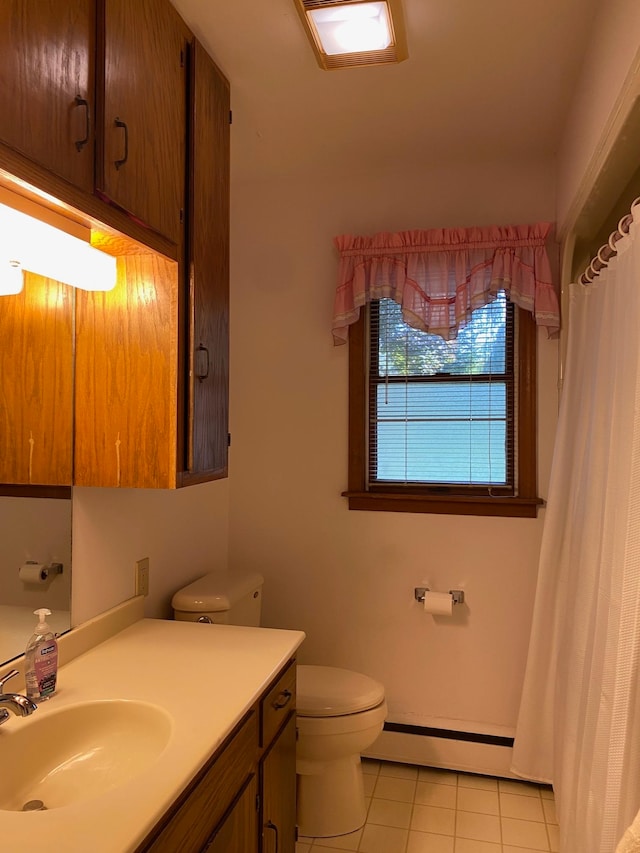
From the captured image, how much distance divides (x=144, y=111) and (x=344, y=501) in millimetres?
1754

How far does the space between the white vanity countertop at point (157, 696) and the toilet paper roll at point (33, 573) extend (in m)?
0.24

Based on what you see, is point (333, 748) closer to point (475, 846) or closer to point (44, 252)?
point (475, 846)

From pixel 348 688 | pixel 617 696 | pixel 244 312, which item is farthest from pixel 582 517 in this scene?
pixel 244 312

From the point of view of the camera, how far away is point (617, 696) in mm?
1461

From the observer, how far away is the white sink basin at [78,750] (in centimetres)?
125

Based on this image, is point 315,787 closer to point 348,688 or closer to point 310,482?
point 348,688

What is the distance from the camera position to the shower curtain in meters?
1.43

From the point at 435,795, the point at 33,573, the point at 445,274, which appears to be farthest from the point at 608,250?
the point at 435,795

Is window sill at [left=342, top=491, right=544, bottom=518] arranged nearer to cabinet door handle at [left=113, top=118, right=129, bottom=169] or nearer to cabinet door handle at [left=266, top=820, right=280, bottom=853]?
cabinet door handle at [left=266, top=820, right=280, bottom=853]

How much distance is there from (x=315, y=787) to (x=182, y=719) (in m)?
1.20

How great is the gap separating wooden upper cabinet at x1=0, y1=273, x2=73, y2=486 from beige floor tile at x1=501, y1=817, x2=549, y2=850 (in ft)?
6.39

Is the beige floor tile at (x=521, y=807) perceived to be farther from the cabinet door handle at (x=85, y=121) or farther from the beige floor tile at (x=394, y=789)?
the cabinet door handle at (x=85, y=121)

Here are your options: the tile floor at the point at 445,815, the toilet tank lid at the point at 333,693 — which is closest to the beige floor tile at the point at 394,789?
the tile floor at the point at 445,815

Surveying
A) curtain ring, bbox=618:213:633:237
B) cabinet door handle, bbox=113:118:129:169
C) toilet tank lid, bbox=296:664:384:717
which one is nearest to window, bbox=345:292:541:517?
toilet tank lid, bbox=296:664:384:717
